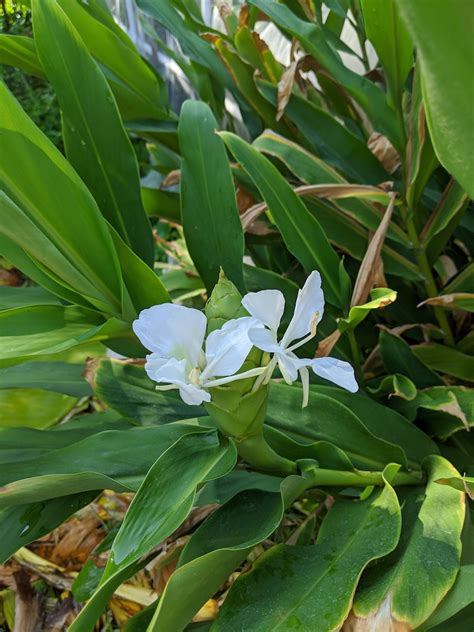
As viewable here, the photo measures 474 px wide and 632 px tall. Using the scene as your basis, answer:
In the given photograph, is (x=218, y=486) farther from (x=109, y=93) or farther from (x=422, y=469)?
(x=109, y=93)

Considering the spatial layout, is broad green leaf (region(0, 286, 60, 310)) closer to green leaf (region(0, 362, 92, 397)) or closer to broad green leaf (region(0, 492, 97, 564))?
green leaf (region(0, 362, 92, 397))

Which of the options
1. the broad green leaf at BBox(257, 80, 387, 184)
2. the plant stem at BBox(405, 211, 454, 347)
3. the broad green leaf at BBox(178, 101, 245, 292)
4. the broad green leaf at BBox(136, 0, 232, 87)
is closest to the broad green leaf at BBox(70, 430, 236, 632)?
the broad green leaf at BBox(178, 101, 245, 292)

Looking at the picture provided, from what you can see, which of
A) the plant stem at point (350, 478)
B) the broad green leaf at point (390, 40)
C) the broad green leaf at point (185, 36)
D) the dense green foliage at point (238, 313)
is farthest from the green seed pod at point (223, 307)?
the broad green leaf at point (185, 36)

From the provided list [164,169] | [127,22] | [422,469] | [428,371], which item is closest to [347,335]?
[428,371]

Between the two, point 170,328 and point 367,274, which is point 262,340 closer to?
point 170,328

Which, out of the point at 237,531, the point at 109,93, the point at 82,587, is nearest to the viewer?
the point at 237,531
